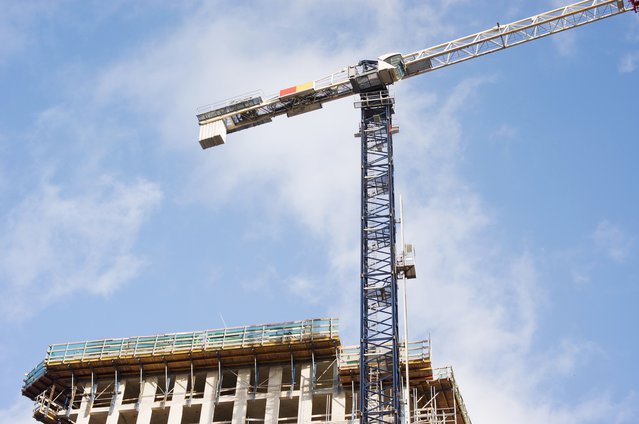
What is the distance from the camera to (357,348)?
7394 centimetres

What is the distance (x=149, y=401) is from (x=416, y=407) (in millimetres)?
20563

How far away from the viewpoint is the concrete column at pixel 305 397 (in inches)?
2844

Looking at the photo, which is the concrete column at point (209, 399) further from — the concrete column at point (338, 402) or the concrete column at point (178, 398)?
the concrete column at point (338, 402)

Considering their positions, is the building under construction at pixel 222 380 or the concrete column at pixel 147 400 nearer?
the building under construction at pixel 222 380

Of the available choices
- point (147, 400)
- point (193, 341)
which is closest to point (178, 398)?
point (147, 400)

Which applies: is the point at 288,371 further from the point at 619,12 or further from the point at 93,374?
the point at 619,12

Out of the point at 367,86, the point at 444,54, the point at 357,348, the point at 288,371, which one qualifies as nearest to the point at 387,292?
the point at 357,348

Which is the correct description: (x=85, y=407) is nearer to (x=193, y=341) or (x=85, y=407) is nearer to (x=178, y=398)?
(x=178, y=398)

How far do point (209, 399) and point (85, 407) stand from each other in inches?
398

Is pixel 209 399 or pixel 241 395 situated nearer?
pixel 241 395

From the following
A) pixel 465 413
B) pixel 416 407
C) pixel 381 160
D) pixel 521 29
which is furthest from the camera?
pixel 521 29

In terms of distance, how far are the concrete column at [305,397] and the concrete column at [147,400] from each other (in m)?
11.8

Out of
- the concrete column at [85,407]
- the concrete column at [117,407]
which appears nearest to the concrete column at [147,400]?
the concrete column at [117,407]

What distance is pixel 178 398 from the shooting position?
252 feet
